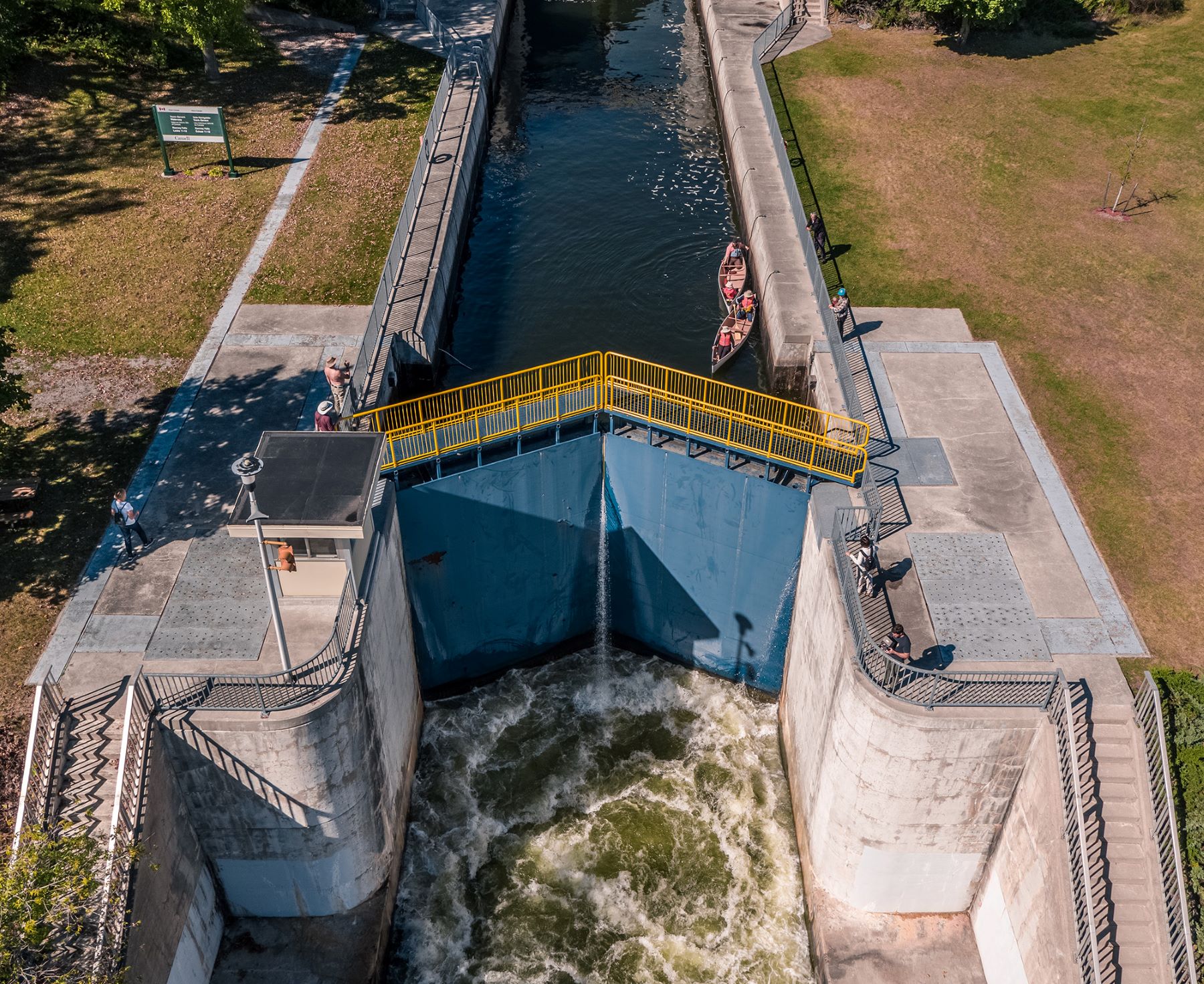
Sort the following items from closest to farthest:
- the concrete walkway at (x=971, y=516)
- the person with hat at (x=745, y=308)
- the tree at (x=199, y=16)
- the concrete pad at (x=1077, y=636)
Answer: the concrete pad at (x=1077, y=636)
the concrete walkway at (x=971, y=516)
the person with hat at (x=745, y=308)
the tree at (x=199, y=16)

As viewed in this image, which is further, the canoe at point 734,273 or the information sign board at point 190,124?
the information sign board at point 190,124

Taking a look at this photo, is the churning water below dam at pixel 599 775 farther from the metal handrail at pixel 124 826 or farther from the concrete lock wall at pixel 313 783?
the metal handrail at pixel 124 826

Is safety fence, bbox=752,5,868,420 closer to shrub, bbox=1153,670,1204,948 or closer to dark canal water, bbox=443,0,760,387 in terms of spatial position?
dark canal water, bbox=443,0,760,387

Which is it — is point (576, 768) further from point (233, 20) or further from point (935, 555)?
point (233, 20)

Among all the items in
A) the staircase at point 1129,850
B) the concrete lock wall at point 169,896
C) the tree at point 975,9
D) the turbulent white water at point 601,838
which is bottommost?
the turbulent white water at point 601,838

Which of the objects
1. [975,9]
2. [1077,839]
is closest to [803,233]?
[975,9]

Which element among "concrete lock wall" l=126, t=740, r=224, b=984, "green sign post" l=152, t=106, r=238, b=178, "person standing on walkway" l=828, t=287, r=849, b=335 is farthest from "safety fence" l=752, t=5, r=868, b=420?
"green sign post" l=152, t=106, r=238, b=178

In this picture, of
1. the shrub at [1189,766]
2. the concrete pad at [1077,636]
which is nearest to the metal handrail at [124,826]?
the concrete pad at [1077,636]
